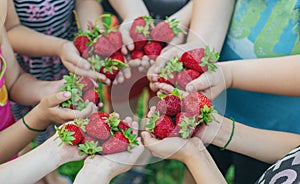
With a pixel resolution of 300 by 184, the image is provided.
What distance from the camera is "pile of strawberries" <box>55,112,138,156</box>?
0.89 meters

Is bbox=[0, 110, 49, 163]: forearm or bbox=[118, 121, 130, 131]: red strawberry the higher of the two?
bbox=[118, 121, 130, 131]: red strawberry

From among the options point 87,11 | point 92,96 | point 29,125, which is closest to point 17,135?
point 29,125

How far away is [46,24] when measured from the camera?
A: 130cm

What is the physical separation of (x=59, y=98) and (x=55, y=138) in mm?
96

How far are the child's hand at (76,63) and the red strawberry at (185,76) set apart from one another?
0.55 ft

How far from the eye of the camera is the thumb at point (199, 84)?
0.97 meters

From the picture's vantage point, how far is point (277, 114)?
116cm

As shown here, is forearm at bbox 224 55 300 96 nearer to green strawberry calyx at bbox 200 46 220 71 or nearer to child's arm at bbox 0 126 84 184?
green strawberry calyx at bbox 200 46 220 71

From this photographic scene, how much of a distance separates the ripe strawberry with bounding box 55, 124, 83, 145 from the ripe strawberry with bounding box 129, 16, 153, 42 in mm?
290

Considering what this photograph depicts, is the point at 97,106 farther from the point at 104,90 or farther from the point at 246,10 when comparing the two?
the point at 246,10

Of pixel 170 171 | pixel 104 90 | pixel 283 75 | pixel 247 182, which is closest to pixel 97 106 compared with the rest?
pixel 104 90

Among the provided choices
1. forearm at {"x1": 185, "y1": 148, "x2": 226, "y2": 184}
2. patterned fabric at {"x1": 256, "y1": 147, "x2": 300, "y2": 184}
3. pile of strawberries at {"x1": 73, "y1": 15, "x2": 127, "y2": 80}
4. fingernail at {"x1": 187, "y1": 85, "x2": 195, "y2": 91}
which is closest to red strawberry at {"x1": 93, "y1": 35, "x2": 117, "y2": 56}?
pile of strawberries at {"x1": 73, "y1": 15, "x2": 127, "y2": 80}

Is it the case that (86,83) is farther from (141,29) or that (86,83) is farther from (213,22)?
(213,22)

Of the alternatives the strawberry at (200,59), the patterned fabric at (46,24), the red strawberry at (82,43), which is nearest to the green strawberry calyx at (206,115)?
the strawberry at (200,59)
